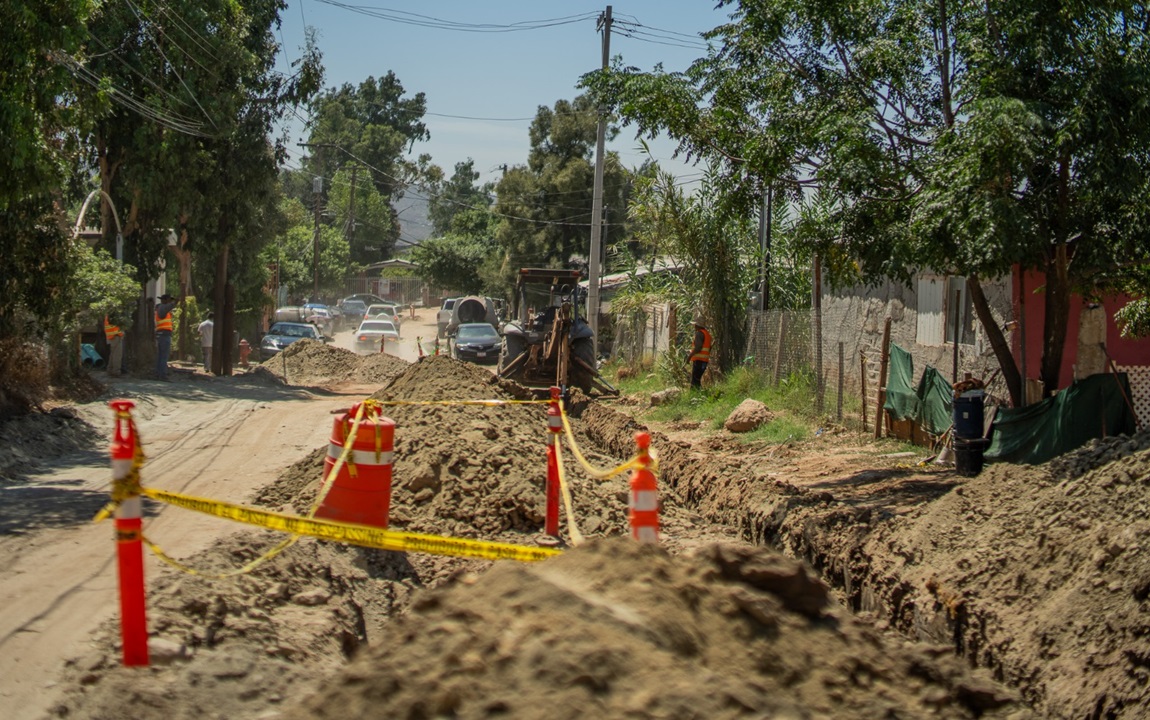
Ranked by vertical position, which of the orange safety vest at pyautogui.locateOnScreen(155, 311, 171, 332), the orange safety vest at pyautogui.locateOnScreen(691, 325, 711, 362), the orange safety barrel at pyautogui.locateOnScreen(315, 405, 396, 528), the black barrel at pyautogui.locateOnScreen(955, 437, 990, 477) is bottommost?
the black barrel at pyautogui.locateOnScreen(955, 437, 990, 477)

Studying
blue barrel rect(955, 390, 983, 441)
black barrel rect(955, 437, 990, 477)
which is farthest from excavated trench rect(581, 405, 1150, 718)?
blue barrel rect(955, 390, 983, 441)

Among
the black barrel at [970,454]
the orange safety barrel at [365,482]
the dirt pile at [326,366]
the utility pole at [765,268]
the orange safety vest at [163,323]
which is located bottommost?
the dirt pile at [326,366]

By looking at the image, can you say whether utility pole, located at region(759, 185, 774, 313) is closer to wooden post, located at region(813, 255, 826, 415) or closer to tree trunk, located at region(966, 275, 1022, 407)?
wooden post, located at region(813, 255, 826, 415)

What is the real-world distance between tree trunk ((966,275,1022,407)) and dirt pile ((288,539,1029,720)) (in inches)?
356

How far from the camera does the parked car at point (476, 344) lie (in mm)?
39531

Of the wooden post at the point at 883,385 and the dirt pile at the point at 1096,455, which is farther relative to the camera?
the wooden post at the point at 883,385

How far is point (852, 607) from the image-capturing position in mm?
9617

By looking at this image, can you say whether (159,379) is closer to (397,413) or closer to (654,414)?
(654,414)

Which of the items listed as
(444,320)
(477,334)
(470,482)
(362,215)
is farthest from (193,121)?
(362,215)

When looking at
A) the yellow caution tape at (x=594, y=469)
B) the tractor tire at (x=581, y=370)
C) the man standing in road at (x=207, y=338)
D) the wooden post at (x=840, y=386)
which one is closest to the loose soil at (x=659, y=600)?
the yellow caution tape at (x=594, y=469)

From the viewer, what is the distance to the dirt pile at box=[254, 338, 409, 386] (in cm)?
3528

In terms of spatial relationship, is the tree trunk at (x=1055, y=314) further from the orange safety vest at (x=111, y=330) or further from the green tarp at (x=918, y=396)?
the orange safety vest at (x=111, y=330)

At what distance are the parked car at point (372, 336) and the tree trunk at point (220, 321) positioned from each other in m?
16.2

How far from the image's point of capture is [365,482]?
8.62m
